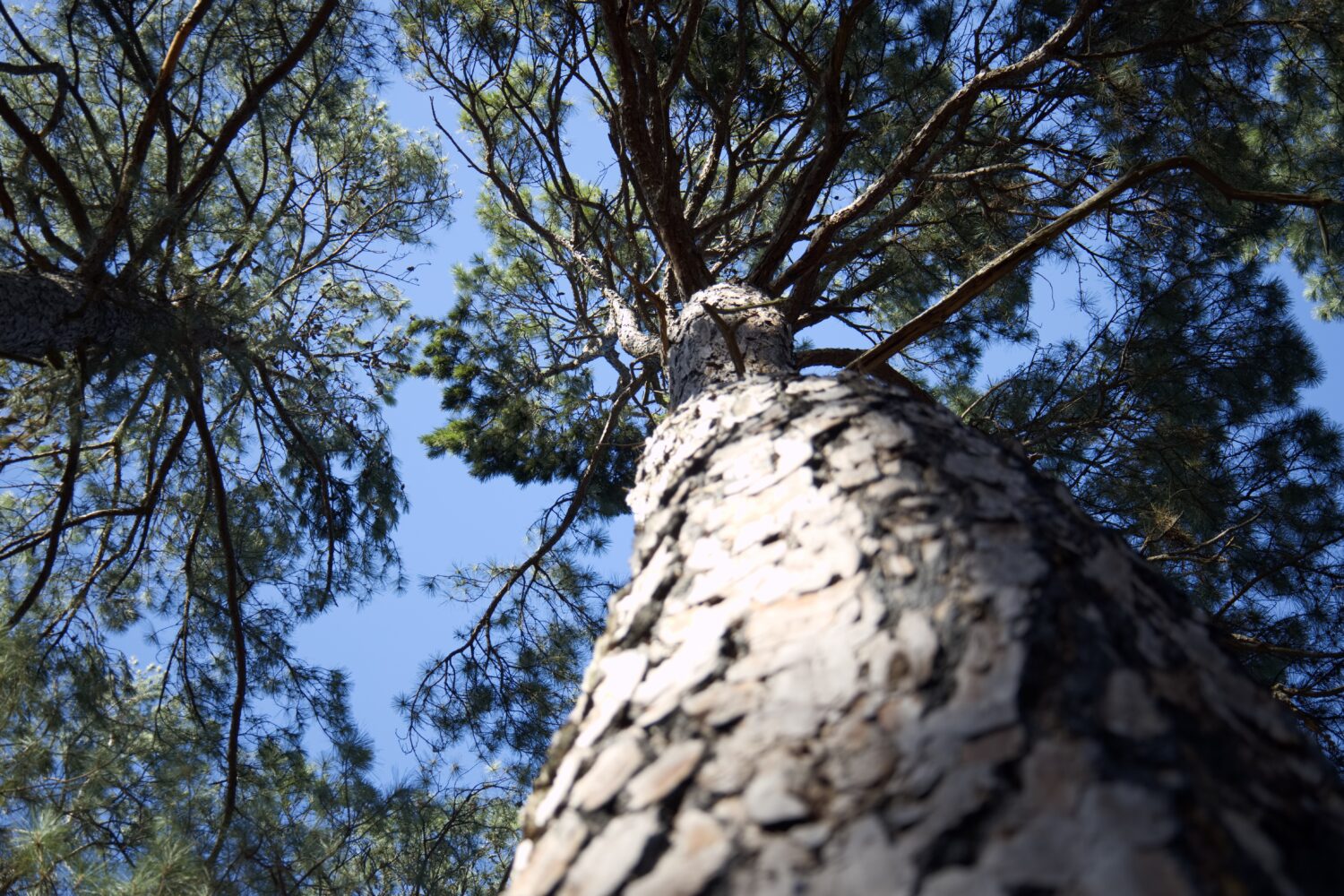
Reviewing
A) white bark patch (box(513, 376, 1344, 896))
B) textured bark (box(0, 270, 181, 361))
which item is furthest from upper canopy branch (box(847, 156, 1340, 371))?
textured bark (box(0, 270, 181, 361))

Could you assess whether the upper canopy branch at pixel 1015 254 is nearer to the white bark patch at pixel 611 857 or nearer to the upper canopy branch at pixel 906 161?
the upper canopy branch at pixel 906 161

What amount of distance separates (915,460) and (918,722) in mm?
415

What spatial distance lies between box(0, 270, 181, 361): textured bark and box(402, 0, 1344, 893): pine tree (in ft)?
5.13

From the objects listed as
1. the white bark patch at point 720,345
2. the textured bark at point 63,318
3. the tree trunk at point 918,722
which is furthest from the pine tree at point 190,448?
the tree trunk at point 918,722

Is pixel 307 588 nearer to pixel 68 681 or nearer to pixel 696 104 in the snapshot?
pixel 68 681

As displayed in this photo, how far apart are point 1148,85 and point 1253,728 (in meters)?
3.56

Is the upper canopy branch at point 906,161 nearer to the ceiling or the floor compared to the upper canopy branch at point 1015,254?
nearer to the ceiling

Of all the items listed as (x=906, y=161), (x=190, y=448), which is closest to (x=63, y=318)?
(x=190, y=448)

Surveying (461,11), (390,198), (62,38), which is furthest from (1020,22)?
(62,38)

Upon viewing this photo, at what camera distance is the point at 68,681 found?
12.2ft

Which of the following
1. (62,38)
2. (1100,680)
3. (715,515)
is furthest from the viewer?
(62,38)

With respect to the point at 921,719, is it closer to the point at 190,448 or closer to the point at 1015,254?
the point at 1015,254

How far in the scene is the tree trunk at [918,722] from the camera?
560 millimetres

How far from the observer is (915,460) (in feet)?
3.37
